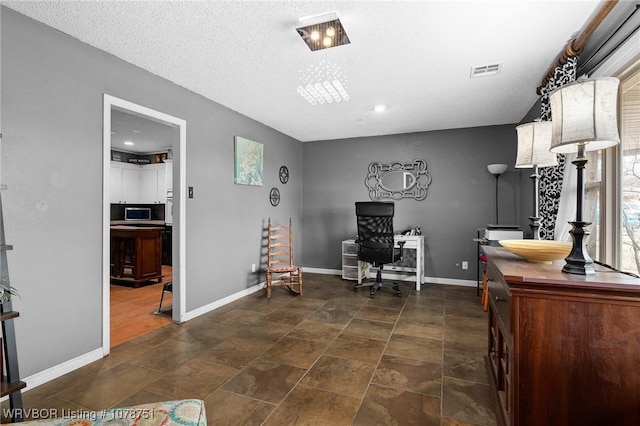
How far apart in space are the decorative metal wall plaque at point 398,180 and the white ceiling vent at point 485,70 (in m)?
2.23

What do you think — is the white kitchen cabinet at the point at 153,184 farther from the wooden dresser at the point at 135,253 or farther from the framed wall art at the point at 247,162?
the framed wall art at the point at 247,162

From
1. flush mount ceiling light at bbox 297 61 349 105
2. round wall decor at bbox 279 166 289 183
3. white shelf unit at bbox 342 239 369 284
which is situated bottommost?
white shelf unit at bbox 342 239 369 284

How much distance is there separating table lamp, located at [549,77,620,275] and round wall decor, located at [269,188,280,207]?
401 centimetres

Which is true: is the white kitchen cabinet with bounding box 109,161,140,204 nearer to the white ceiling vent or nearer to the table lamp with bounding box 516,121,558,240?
the white ceiling vent

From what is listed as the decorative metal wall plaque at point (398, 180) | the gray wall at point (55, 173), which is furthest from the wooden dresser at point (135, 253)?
the decorative metal wall plaque at point (398, 180)

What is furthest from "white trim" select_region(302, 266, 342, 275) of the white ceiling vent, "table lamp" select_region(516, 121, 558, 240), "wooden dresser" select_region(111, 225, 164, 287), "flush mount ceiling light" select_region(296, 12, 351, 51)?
"table lamp" select_region(516, 121, 558, 240)

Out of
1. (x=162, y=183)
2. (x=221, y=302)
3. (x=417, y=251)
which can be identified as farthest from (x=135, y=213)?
(x=417, y=251)

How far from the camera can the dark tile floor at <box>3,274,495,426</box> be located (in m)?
1.85

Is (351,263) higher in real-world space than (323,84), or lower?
lower

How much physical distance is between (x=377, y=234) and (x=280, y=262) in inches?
69.3

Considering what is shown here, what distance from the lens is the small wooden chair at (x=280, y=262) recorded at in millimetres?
4300

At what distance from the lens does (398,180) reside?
5.25 m

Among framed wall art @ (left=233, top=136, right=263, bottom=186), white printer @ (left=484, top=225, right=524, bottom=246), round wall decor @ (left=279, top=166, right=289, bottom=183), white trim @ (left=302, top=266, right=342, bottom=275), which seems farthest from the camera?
white trim @ (left=302, top=266, right=342, bottom=275)

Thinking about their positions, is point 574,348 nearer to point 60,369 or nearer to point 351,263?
point 60,369
